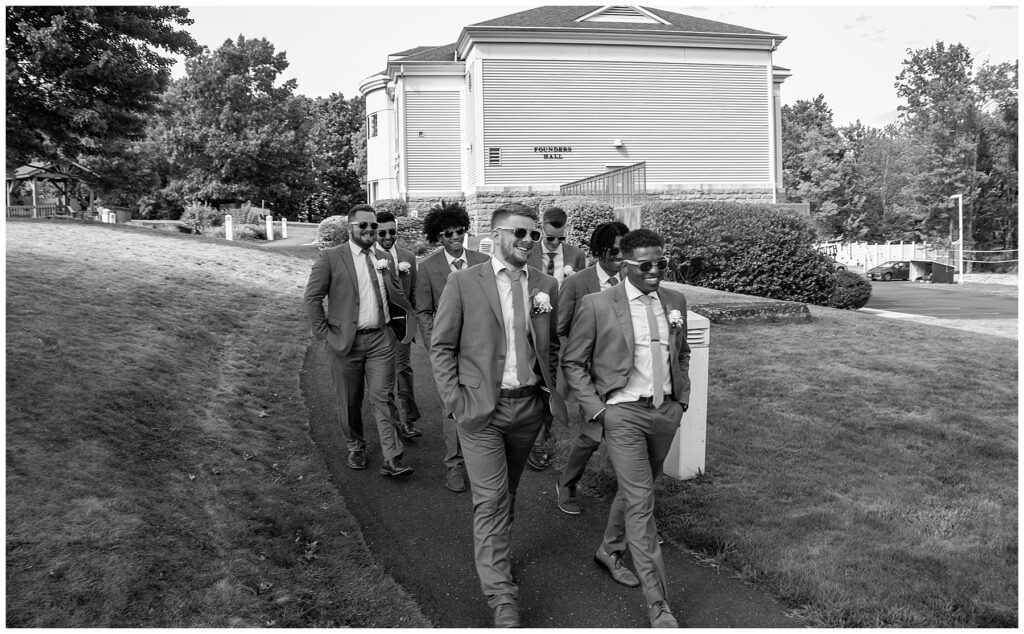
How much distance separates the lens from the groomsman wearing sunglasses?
24.0 ft

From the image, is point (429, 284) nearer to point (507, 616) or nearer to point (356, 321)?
point (356, 321)

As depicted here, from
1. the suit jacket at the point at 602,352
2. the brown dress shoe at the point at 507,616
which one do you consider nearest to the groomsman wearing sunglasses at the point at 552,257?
the suit jacket at the point at 602,352

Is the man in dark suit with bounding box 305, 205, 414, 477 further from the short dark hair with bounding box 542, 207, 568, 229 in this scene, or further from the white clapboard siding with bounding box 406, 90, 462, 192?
the white clapboard siding with bounding box 406, 90, 462, 192

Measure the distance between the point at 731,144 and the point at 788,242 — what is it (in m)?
11.7

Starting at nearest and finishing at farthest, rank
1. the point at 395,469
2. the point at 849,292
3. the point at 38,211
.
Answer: the point at 395,469
the point at 849,292
the point at 38,211

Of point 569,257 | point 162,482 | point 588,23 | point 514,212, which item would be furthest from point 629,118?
point 514,212

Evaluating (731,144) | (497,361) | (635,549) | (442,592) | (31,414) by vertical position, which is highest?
(731,144)

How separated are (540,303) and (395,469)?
269 cm

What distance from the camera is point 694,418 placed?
679 centimetres

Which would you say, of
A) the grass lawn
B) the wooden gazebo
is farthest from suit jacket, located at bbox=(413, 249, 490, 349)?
the wooden gazebo

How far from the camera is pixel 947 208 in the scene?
194 feet

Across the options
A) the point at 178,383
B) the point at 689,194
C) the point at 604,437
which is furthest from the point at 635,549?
the point at 689,194

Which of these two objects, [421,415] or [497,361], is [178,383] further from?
[497,361]

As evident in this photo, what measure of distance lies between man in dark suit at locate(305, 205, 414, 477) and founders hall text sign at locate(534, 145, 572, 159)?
24.3 metres
